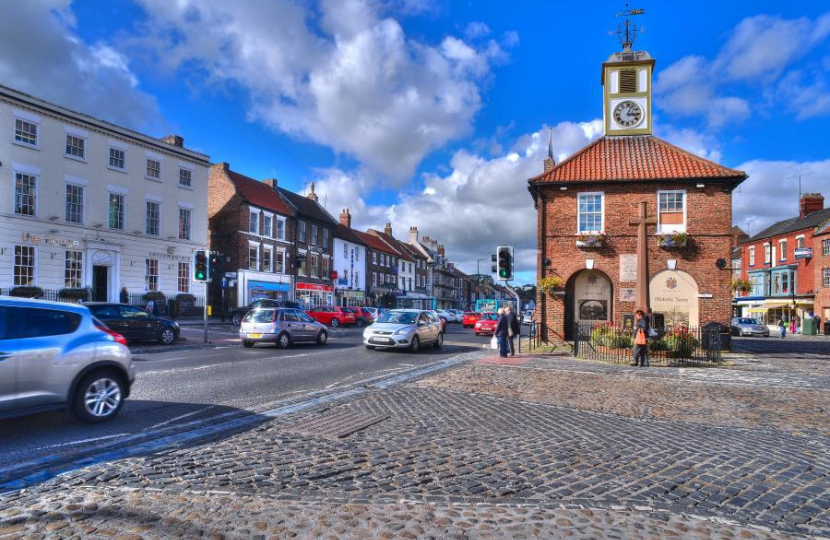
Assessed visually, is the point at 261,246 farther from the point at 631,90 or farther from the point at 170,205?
the point at 631,90

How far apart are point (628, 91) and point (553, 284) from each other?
9135 millimetres

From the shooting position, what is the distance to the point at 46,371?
6.14 meters

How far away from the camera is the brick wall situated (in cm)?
1997

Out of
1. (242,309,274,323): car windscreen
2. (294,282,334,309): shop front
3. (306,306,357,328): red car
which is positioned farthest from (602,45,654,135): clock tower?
(294,282,334,309): shop front

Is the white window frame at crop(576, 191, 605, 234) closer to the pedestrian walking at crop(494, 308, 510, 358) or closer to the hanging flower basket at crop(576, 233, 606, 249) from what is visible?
the hanging flower basket at crop(576, 233, 606, 249)

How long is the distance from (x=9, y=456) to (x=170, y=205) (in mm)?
30547

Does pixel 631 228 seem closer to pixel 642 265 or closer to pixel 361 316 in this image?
pixel 642 265

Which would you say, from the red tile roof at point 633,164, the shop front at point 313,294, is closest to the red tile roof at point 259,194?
the shop front at point 313,294

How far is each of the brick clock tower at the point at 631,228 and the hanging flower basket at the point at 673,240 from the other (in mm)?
38

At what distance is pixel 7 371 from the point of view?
19.0 feet

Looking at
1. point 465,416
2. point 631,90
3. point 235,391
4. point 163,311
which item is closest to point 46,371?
point 235,391

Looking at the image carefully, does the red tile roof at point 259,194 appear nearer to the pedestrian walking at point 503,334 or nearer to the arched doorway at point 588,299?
the arched doorway at point 588,299

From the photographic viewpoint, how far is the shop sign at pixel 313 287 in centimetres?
4722

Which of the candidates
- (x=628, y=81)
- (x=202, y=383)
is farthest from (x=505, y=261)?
(x=628, y=81)
